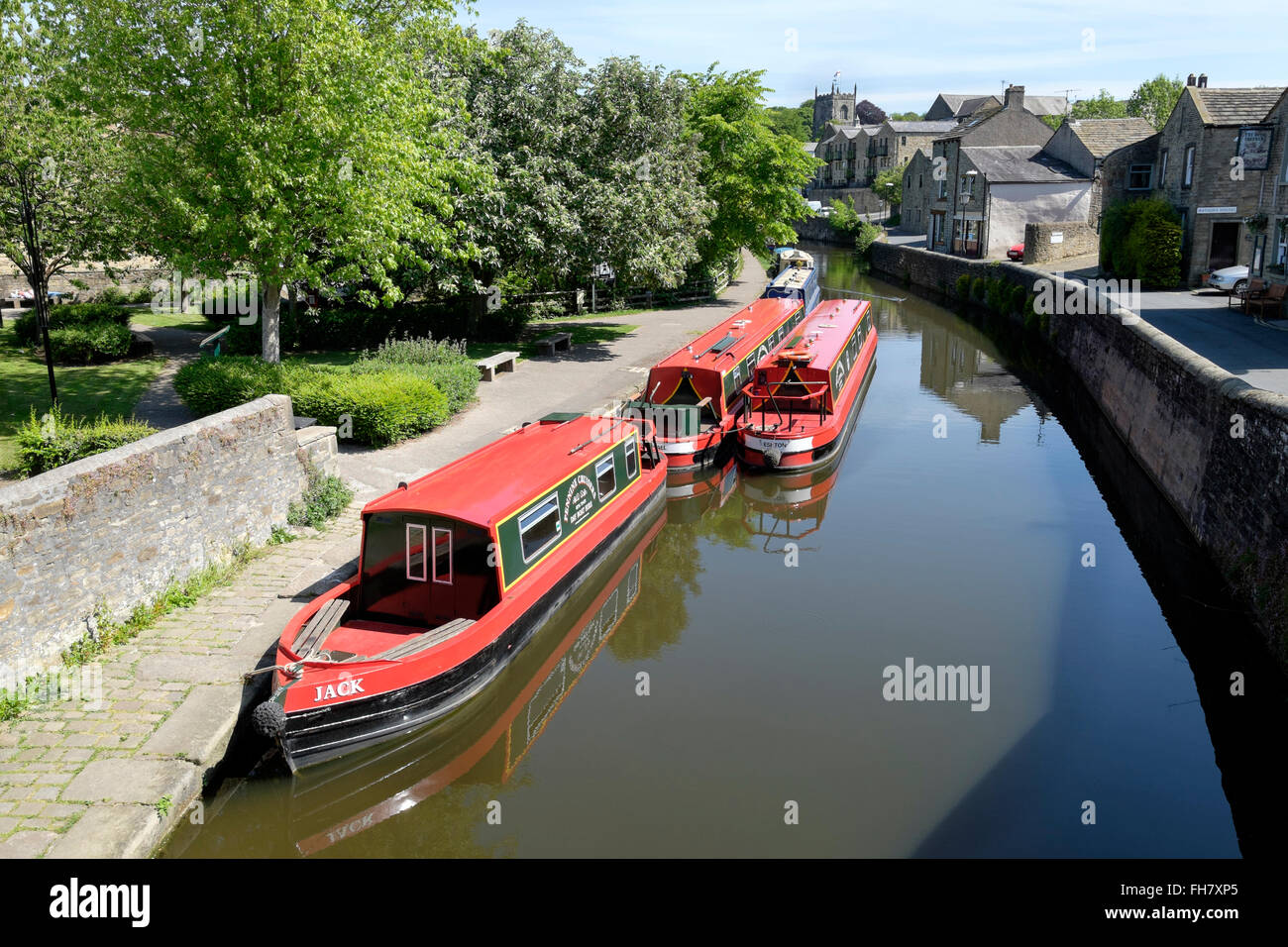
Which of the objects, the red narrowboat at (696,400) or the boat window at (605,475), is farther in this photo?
the red narrowboat at (696,400)

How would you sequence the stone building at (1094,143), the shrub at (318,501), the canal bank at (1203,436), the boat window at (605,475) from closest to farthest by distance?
the canal bank at (1203,436) < the shrub at (318,501) < the boat window at (605,475) < the stone building at (1094,143)

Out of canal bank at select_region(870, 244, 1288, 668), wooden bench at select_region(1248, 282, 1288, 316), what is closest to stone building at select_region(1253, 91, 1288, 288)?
wooden bench at select_region(1248, 282, 1288, 316)

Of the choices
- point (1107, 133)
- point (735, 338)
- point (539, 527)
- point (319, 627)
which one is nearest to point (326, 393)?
point (539, 527)

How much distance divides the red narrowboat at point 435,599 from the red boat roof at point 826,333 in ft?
26.0

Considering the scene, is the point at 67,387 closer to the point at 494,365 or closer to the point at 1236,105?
the point at 494,365

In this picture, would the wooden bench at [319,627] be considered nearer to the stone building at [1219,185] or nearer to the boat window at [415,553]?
the boat window at [415,553]

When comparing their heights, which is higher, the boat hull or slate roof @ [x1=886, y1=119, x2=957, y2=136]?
slate roof @ [x1=886, y1=119, x2=957, y2=136]

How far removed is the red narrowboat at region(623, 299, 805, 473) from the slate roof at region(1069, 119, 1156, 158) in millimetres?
32948

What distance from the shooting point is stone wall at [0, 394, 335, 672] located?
8461mm

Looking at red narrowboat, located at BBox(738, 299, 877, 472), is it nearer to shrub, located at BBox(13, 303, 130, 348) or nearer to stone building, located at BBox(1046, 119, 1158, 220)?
shrub, located at BBox(13, 303, 130, 348)

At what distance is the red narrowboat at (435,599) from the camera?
8.54 metres

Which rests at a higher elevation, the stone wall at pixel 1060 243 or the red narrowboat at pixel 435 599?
the stone wall at pixel 1060 243

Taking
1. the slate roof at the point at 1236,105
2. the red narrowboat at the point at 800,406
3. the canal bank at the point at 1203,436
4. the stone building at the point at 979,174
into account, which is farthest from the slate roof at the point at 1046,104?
the red narrowboat at the point at 800,406
